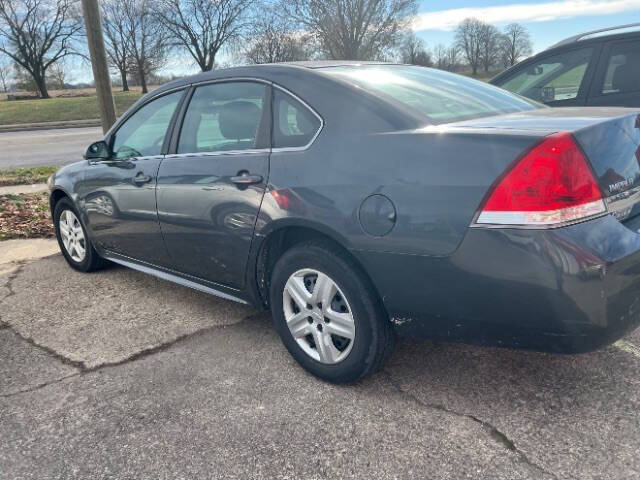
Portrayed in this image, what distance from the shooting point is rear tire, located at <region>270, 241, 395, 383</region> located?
2512mm

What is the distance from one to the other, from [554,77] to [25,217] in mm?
6102

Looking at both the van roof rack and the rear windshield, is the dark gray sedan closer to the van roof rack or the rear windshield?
the rear windshield

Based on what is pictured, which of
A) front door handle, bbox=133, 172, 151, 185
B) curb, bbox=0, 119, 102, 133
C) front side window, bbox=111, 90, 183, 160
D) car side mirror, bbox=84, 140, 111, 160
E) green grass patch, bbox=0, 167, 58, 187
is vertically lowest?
green grass patch, bbox=0, 167, 58, 187

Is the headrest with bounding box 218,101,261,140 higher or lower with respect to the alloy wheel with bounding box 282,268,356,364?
higher

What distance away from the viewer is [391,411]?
2.49 m

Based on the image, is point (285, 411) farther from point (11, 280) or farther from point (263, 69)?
point (11, 280)

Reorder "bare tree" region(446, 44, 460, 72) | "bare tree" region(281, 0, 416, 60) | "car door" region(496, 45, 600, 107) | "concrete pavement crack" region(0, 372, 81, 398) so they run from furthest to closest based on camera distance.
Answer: "bare tree" region(446, 44, 460, 72) < "bare tree" region(281, 0, 416, 60) < "car door" region(496, 45, 600, 107) < "concrete pavement crack" region(0, 372, 81, 398)

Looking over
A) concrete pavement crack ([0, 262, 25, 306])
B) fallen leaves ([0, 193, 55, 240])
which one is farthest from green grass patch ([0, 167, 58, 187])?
concrete pavement crack ([0, 262, 25, 306])

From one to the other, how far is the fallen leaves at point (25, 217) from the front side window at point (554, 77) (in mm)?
5320

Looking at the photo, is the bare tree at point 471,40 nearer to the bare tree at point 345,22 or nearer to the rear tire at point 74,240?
the bare tree at point 345,22

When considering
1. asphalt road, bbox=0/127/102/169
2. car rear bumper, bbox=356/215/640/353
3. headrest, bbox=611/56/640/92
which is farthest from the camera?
asphalt road, bbox=0/127/102/169

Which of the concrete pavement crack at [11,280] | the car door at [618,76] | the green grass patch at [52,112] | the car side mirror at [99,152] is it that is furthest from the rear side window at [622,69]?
the green grass patch at [52,112]

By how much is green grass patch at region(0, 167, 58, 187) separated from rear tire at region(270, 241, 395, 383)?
25.2ft

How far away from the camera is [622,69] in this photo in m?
5.16
